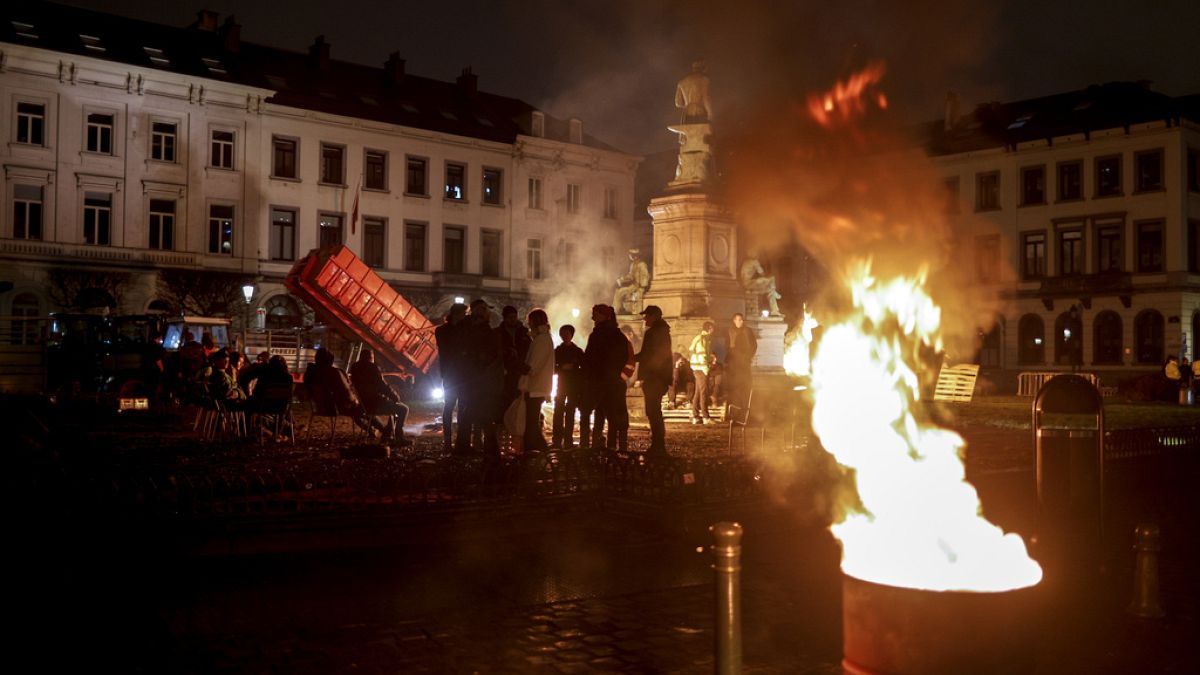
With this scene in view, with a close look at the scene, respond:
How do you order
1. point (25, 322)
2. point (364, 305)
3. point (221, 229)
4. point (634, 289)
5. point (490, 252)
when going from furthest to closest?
point (490, 252), point (221, 229), point (25, 322), point (634, 289), point (364, 305)

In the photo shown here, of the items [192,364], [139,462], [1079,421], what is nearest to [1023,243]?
[1079,421]

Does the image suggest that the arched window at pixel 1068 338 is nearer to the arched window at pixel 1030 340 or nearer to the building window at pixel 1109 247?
the arched window at pixel 1030 340

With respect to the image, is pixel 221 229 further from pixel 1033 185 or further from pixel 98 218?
pixel 1033 185

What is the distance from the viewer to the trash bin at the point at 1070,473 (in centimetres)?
790

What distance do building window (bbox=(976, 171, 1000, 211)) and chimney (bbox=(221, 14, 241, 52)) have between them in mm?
36288

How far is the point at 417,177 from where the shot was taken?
49.8 meters

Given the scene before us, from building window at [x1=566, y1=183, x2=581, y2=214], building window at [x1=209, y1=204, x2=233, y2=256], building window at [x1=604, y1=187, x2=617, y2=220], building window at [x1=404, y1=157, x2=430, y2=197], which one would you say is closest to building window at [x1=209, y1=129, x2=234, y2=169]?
building window at [x1=209, y1=204, x2=233, y2=256]

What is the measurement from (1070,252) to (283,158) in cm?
3690

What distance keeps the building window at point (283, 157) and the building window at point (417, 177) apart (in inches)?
219

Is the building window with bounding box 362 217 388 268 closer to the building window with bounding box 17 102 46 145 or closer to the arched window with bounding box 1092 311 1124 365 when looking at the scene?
the building window with bounding box 17 102 46 145

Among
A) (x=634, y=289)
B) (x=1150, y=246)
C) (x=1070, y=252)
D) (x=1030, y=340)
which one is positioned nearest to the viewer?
(x=634, y=289)

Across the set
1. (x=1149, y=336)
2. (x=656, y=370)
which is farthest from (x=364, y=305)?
(x=1149, y=336)

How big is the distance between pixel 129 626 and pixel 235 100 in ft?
134

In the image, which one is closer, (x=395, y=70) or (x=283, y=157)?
(x=283, y=157)
